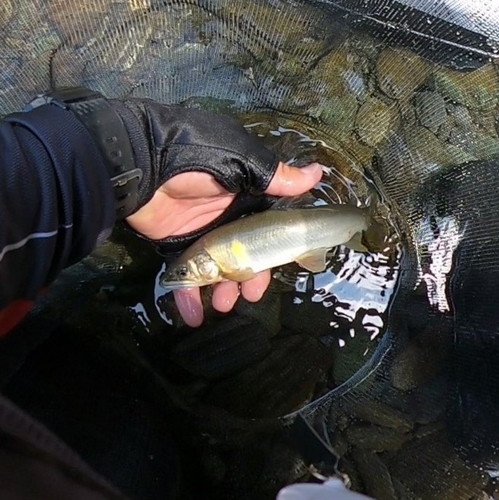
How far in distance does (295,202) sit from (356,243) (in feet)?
0.74

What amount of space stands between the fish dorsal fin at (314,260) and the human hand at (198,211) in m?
0.16

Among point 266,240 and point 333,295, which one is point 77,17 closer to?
point 266,240

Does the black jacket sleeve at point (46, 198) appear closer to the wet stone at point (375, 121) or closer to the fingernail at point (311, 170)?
the fingernail at point (311, 170)

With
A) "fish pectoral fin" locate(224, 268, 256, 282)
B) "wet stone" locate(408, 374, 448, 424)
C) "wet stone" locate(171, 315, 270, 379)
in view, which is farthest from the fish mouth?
"wet stone" locate(408, 374, 448, 424)

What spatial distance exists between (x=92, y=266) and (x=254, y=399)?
0.64 metres

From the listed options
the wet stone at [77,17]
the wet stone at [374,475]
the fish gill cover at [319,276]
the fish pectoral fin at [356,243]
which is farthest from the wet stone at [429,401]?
the wet stone at [77,17]

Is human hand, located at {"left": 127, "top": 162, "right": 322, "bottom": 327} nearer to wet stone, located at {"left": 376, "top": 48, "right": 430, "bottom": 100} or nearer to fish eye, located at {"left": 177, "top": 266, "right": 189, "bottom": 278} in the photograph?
fish eye, located at {"left": 177, "top": 266, "right": 189, "bottom": 278}

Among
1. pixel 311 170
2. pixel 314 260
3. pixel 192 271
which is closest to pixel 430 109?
pixel 311 170

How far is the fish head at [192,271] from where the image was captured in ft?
5.62

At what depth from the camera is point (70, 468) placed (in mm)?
664

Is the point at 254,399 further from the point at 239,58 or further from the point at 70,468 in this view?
the point at 70,468

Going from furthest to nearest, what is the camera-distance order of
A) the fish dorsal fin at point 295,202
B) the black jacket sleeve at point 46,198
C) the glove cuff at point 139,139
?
the fish dorsal fin at point 295,202
the glove cuff at point 139,139
the black jacket sleeve at point 46,198

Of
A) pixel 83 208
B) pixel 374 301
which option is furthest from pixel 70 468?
pixel 374 301

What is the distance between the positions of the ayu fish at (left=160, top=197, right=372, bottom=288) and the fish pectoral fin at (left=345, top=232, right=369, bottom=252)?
130mm
